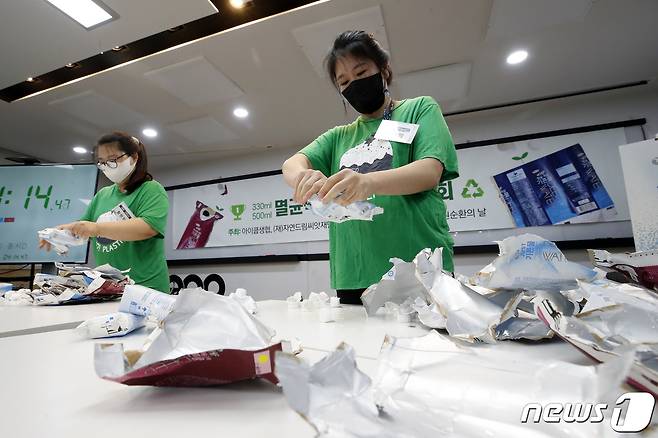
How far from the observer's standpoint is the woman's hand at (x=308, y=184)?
2.04 ft

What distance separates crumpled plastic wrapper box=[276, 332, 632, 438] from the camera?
18 centimetres

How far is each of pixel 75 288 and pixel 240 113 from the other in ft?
6.94

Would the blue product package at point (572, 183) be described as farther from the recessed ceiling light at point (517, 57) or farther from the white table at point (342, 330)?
the white table at point (342, 330)

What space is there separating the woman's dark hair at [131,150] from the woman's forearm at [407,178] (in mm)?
1282

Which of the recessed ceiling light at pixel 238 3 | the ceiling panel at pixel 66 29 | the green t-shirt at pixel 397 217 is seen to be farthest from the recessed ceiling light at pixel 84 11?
the green t-shirt at pixel 397 217

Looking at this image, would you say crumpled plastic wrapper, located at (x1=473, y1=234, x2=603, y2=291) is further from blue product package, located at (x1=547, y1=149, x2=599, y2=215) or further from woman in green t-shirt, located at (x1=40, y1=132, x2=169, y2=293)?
blue product package, located at (x1=547, y1=149, x2=599, y2=215)

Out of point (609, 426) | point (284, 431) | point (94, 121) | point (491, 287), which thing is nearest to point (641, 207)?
point (491, 287)

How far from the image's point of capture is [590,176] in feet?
8.68

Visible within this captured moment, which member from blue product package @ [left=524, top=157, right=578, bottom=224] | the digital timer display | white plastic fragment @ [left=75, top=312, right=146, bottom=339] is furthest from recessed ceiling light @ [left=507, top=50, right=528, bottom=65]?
the digital timer display

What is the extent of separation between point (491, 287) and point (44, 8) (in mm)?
2539

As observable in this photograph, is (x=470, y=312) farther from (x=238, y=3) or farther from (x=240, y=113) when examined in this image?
(x=240, y=113)

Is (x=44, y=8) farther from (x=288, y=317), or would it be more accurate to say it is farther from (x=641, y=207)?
(x=641, y=207)

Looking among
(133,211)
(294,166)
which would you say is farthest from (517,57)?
(133,211)

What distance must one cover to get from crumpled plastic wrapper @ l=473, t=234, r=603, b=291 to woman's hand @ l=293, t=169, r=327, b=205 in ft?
1.13
